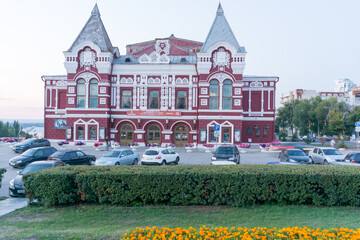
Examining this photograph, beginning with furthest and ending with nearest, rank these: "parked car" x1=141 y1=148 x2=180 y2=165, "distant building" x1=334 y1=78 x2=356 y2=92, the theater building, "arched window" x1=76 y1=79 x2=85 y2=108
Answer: "distant building" x1=334 y1=78 x2=356 y2=92 → "arched window" x1=76 y1=79 x2=85 y2=108 → the theater building → "parked car" x1=141 y1=148 x2=180 y2=165

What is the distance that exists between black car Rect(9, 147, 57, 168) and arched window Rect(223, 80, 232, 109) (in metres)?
20.2

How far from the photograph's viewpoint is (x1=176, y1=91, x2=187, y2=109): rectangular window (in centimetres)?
3462

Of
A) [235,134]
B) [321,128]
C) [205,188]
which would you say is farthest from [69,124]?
[321,128]

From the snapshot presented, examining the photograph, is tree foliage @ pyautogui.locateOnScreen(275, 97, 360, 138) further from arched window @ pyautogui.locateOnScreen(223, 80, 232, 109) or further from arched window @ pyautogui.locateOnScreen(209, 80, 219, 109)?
arched window @ pyautogui.locateOnScreen(209, 80, 219, 109)

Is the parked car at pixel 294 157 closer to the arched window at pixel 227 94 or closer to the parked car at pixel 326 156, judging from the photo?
the parked car at pixel 326 156

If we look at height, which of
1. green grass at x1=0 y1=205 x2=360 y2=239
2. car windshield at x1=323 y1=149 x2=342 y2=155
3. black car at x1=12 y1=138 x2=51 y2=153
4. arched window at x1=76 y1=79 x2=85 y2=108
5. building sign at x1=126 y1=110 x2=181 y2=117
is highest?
arched window at x1=76 y1=79 x2=85 y2=108

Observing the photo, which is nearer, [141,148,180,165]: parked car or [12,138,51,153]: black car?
[141,148,180,165]: parked car

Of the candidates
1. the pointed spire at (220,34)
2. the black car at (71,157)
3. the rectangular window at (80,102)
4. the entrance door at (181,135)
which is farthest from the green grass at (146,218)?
the pointed spire at (220,34)

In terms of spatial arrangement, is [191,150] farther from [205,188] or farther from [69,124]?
[205,188]

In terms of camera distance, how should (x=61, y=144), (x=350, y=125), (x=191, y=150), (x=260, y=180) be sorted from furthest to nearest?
(x=350, y=125) → (x=61, y=144) → (x=191, y=150) → (x=260, y=180)

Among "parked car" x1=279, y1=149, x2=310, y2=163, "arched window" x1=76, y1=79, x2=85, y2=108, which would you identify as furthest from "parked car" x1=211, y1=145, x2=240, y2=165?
"arched window" x1=76, y1=79, x2=85, y2=108

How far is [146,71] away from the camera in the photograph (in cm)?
3447

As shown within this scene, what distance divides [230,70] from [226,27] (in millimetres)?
6102

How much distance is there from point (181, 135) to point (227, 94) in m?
7.81
